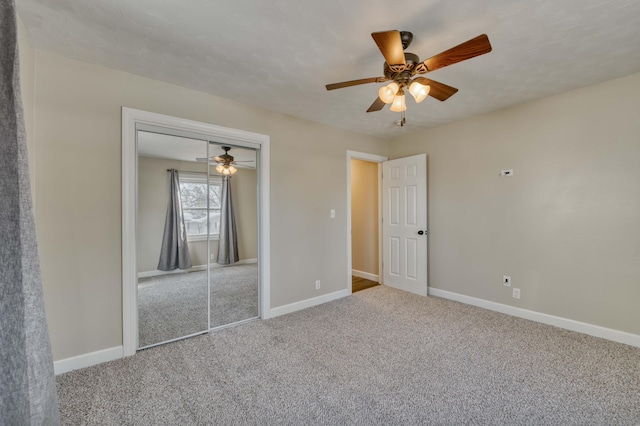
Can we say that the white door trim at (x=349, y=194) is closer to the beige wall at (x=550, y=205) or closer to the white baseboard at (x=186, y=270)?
the beige wall at (x=550, y=205)

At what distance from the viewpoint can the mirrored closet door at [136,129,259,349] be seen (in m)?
2.67

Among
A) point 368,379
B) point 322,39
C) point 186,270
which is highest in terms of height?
point 322,39

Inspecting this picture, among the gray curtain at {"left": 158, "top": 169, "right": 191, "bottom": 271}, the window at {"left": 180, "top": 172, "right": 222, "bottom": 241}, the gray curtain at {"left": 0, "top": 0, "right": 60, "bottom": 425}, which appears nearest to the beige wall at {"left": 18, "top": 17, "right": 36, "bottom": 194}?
the gray curtain at {"left": 158, "top": 169, "right": 191, "bottom": 271}

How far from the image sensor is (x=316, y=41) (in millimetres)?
2045

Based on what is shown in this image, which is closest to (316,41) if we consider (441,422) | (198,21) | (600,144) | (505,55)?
(198,21)

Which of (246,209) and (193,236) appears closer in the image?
(193,236)

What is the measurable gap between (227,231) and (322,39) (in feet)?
6.93

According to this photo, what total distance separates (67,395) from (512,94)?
460 cm

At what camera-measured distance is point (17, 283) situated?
0.55 meters

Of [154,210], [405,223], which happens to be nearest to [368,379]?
[154,210]

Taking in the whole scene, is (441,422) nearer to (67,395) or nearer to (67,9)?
(67,395)

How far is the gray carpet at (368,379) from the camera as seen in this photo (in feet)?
5.88

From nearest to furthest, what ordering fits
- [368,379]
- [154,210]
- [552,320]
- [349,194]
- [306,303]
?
[368,379] → [154,210] → [552,320] → [306,303] → [349,194]

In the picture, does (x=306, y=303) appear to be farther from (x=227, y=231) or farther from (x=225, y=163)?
(x=225, y=163)
